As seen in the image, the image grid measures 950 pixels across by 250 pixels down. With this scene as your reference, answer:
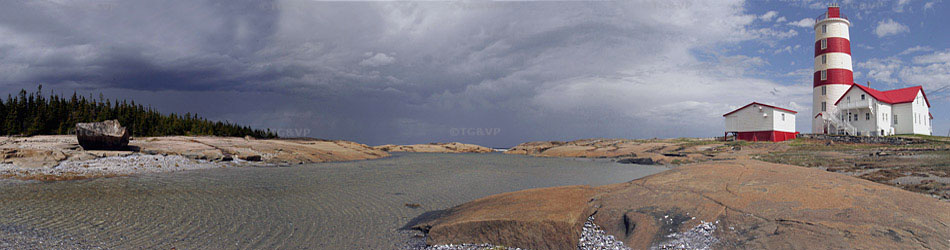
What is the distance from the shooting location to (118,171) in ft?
49.3

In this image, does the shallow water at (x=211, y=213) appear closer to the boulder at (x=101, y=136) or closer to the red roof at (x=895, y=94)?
the boulder at (x=101, y=136)

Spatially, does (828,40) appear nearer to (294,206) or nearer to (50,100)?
(294,206)

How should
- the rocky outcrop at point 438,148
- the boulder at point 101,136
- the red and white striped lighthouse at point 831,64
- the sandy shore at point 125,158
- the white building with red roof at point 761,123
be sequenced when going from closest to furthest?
the sandy shore at point 125,158, the boulder at point 101,136, the white building with red roof at point 761,123, the red and white striped lighthouse at point 831,64, the rocky outcrop at point 438,148

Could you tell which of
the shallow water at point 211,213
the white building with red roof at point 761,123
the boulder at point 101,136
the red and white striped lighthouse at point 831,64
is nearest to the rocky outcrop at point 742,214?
the shallow water at point 211,213

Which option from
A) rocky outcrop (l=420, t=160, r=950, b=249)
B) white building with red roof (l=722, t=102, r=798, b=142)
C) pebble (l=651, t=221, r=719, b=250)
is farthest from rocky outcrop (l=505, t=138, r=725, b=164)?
pebble (l=651, t=221, r=719, b=250)

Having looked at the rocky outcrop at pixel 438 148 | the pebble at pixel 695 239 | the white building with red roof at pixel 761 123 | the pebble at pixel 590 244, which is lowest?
the rocky outcrop at pixel 438 148

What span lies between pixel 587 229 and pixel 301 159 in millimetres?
22378

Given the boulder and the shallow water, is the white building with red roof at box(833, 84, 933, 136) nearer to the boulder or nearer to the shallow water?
the shallow water

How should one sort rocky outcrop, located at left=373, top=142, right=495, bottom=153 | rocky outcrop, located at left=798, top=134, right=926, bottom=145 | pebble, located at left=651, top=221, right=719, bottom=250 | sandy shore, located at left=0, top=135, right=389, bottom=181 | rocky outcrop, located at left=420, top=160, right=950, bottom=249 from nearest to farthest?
1. rocky outcrop, located at left=420, top=160, right=950, bottom=249
2. pebble, located at left=651, top=221, right=719, bottom=250
3. sandy shore, located at left=0, top=135, right=389, bottom=181
4. rocky outcrop, located at left=798, top=134, right=926, bottom=145
5. rocky outcrop, located at left=373, top=142, right=495, bottom=153

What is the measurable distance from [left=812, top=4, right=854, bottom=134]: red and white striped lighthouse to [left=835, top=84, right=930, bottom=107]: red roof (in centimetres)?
106

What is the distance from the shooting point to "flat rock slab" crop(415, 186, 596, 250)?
5734 millimetres

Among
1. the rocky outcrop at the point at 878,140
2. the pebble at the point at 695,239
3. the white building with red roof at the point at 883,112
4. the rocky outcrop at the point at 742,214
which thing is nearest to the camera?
the rocky outcrop at the point at 742,214

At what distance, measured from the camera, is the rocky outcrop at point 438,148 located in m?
60.2

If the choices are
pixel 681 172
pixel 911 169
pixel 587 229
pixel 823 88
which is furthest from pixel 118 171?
pixel 823 88
